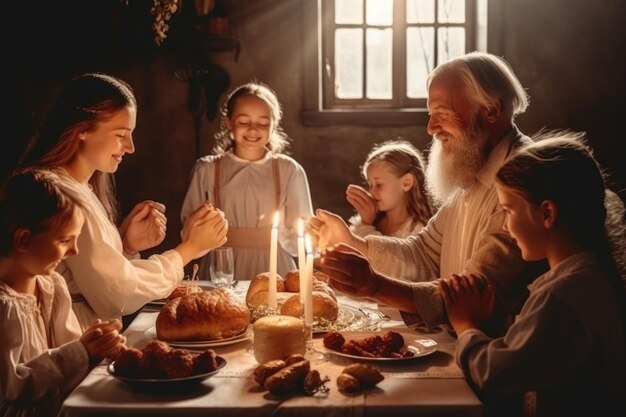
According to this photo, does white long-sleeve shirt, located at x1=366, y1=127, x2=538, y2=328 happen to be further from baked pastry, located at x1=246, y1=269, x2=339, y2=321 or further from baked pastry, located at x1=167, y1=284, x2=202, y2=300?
baked pastry, located at x1=167, y1=284, x2=202, y2=300

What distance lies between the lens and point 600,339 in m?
2.01

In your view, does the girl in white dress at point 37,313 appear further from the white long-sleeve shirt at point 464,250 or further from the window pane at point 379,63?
the window pane at point 379,63

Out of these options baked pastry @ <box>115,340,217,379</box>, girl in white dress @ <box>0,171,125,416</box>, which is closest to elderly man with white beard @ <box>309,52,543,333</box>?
baked pastry @ <box>115,340,217,379</box>

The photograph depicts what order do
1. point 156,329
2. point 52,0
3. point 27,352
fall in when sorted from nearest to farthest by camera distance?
point 27,352, point 156,329, point 52,0

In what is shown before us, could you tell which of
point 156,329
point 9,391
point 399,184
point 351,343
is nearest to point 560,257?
point 351,343

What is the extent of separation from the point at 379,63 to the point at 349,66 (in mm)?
241

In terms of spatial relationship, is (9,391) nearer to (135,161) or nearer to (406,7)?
(135,161)

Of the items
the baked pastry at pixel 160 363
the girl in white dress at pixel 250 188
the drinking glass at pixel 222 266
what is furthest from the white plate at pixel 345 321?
the girl in white dress at pixel 250 188

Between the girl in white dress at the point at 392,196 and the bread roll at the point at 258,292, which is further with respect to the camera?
the girl in white dress at the point at 392,196

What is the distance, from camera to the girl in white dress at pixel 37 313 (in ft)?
7.18

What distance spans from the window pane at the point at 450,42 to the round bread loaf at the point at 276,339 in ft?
14.5

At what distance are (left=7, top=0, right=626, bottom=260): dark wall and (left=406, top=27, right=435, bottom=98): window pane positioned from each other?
398 mm

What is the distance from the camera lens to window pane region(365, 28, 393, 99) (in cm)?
629

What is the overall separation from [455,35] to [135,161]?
2705 millimetres
